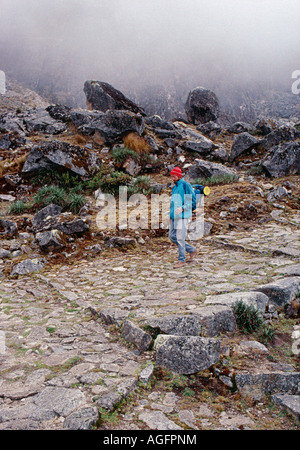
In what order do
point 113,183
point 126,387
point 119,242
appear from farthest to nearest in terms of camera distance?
1. point 113,183
2. point 119,242
3. point 126,387

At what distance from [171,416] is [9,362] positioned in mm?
1626

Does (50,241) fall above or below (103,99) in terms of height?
below

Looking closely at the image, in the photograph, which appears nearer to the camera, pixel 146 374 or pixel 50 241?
pixel 146 374

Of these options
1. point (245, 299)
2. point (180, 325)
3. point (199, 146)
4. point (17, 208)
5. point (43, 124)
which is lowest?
point (180, 325)

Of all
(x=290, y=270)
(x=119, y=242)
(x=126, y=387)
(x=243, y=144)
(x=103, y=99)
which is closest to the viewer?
(x=126, y=387)

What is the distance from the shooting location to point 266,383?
7.65 ft

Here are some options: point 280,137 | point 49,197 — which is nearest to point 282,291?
point 49,197

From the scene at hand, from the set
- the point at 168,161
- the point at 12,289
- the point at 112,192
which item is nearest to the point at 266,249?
the point at 12,289

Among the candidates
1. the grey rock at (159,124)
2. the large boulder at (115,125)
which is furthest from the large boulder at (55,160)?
the grey rock at (159,124)

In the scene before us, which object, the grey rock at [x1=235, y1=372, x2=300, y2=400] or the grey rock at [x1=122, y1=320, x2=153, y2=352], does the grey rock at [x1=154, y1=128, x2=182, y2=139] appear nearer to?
the grey rock at [x1=122, y1=320, x2=153, y2=352]

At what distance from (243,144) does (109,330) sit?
511 inches

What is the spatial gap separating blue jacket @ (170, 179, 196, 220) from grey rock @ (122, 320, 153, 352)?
9.16ft

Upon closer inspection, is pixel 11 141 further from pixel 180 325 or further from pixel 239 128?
pixel 239 128
